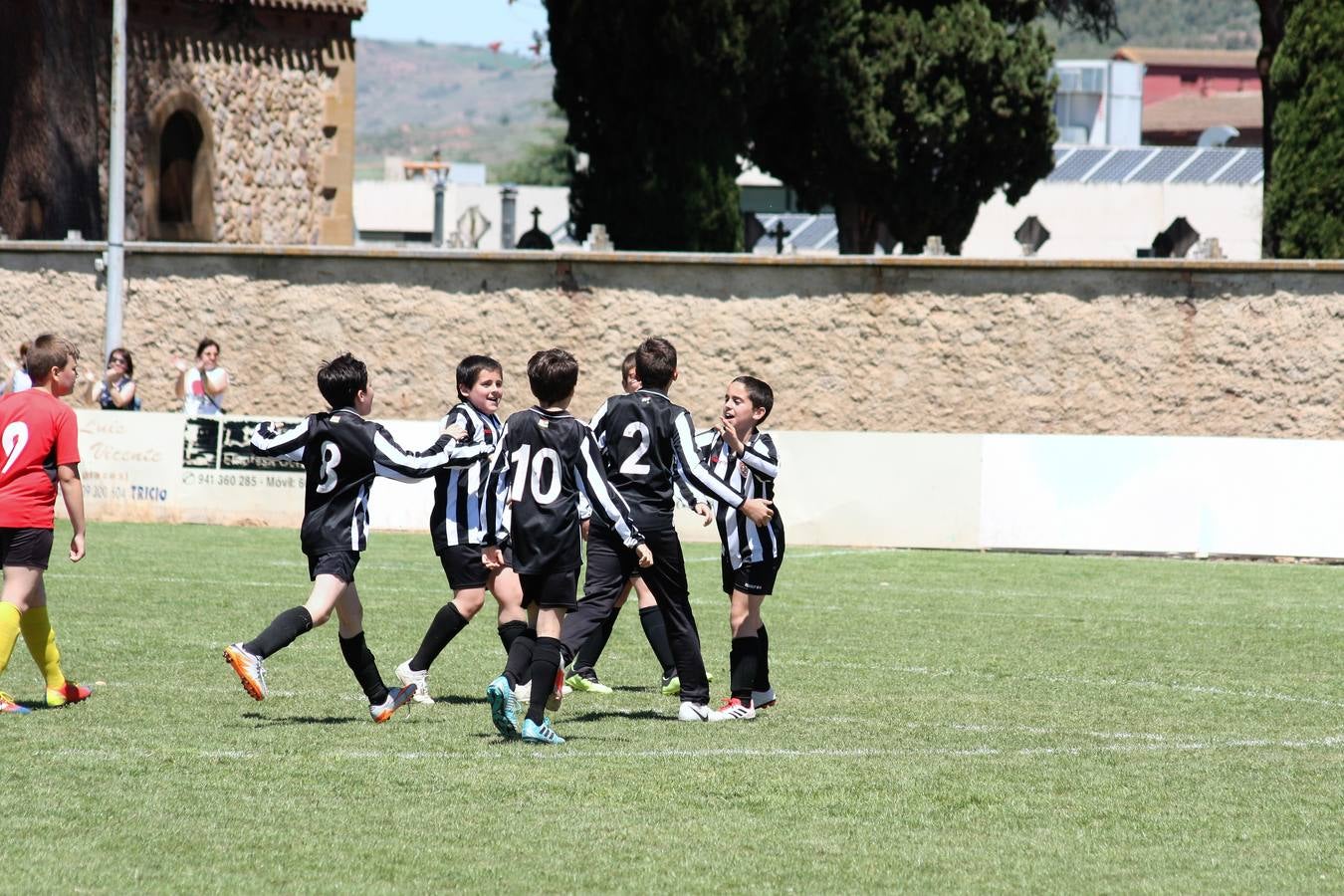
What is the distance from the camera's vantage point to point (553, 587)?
886 centimetres

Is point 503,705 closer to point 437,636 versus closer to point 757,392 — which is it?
point 437,636

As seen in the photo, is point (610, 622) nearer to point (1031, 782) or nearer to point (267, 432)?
point (267, 432)

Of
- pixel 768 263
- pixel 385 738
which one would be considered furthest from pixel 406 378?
pixel 385 738

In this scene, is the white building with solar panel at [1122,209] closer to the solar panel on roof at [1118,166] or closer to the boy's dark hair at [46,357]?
the solar panel on roof at [1118,166]

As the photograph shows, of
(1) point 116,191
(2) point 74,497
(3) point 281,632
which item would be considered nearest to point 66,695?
(2) point 74,497

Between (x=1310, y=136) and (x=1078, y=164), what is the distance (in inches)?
1363

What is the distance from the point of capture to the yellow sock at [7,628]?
9.05 meters

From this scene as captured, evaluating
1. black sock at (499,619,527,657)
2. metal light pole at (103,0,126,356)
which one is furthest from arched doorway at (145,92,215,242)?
black sock at (499,619,527,657)

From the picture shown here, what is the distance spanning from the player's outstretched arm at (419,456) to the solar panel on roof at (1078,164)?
48.4 metres

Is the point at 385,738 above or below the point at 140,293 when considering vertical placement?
below

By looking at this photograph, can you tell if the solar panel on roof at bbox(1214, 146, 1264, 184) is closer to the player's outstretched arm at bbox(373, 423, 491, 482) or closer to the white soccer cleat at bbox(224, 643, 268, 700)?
the player's outstretched arm at bbox(373, 423, 491, 482)

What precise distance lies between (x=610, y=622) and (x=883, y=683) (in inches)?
66.6

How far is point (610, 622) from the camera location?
10078 millimetres

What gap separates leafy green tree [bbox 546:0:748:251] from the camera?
96.4 ft
